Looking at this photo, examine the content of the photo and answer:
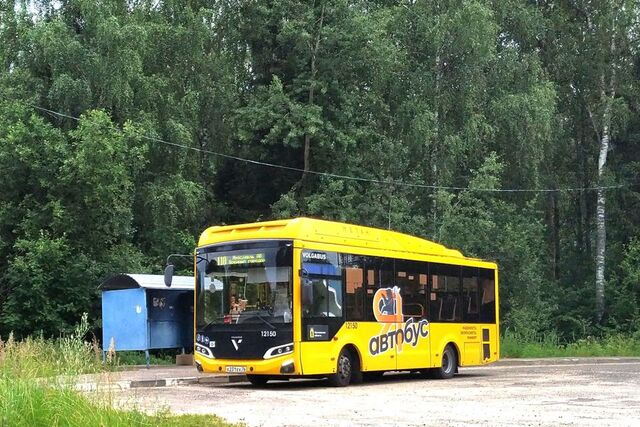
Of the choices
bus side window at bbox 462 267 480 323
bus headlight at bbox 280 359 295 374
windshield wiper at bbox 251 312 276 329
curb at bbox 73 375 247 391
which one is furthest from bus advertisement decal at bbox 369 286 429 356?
curb at bbox 73 375 247 391

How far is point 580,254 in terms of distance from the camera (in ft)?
164

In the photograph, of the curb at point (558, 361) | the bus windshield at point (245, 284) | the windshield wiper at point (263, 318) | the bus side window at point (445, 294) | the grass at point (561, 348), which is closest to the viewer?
the windshield wiper at point (263, 318)

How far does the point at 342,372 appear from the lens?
18281 millimetres

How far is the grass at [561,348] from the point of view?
104 feet

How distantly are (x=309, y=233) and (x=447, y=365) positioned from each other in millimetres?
6487

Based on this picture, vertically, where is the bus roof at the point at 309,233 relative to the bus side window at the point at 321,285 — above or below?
above

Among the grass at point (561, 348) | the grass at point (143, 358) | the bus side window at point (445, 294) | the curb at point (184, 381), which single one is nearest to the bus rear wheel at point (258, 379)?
the curb at point (184, 381)

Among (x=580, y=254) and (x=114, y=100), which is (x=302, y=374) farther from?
(x=580, y=254)

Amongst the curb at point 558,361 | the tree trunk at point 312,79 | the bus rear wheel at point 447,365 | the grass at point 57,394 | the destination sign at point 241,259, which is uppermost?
the tree trunk at point 312,79

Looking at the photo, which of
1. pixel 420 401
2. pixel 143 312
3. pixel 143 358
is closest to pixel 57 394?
pixel 420 401

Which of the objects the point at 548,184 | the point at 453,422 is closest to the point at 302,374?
the point at 453,422

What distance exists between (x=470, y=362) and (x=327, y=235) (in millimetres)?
6665

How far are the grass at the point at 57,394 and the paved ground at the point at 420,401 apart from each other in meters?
0.42

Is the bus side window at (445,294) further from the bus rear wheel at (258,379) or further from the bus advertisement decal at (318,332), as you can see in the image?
the bus rear wheel at (258,379)
